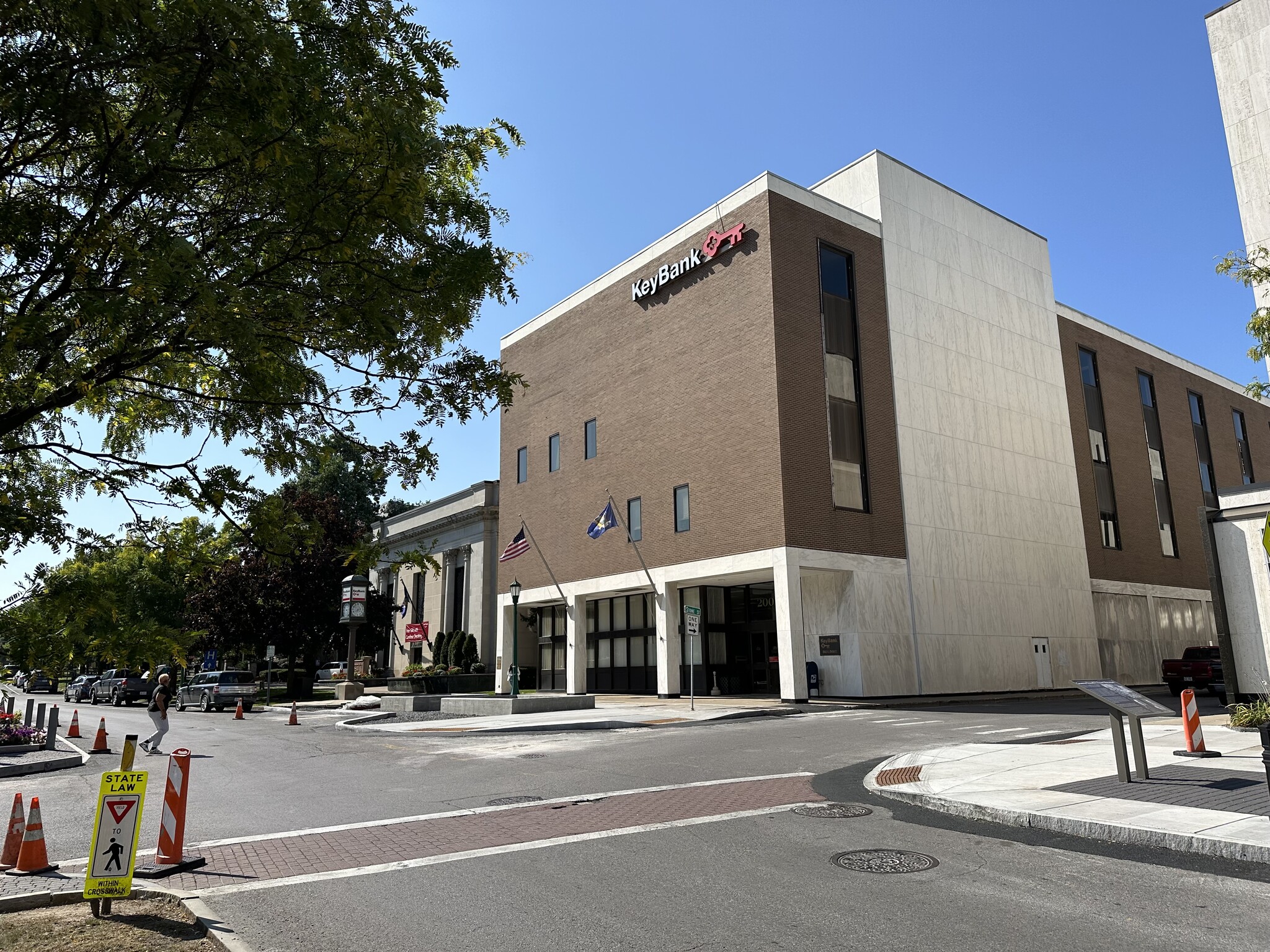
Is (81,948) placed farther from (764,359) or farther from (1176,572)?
(1176,572)

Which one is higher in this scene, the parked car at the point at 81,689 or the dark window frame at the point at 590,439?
the dark window frame at the point at 590,439

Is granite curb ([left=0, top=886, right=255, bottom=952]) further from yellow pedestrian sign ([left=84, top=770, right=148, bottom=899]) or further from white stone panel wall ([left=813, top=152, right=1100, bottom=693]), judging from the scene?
white stone panel wall ([left=813, top=152, right=1100, bottom=693])

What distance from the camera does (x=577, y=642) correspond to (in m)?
42.5

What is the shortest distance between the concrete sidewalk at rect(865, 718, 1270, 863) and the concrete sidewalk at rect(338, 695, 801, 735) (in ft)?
32.1

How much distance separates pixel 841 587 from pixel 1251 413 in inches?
1811

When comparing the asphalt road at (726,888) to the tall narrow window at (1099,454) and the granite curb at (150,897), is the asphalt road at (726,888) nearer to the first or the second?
the granite curb at (150,897)

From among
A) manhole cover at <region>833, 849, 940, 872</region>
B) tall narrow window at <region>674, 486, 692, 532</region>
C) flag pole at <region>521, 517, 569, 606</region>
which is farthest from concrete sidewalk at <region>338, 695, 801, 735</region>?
manhole cover at <region>833, 849, 940, 872</region>

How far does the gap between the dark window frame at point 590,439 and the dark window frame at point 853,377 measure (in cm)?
1200

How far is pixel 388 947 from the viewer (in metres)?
5.71

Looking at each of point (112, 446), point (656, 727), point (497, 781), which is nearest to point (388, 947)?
point (112, 446)

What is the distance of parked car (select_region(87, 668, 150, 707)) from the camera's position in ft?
151

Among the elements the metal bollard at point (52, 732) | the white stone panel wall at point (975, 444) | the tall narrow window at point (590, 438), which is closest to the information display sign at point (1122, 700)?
the white stone panel wall at point (975, 444)

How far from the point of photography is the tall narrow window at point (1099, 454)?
47219mm

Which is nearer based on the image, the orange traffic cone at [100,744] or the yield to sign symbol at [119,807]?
the yield to sign symbol at [119,807]
